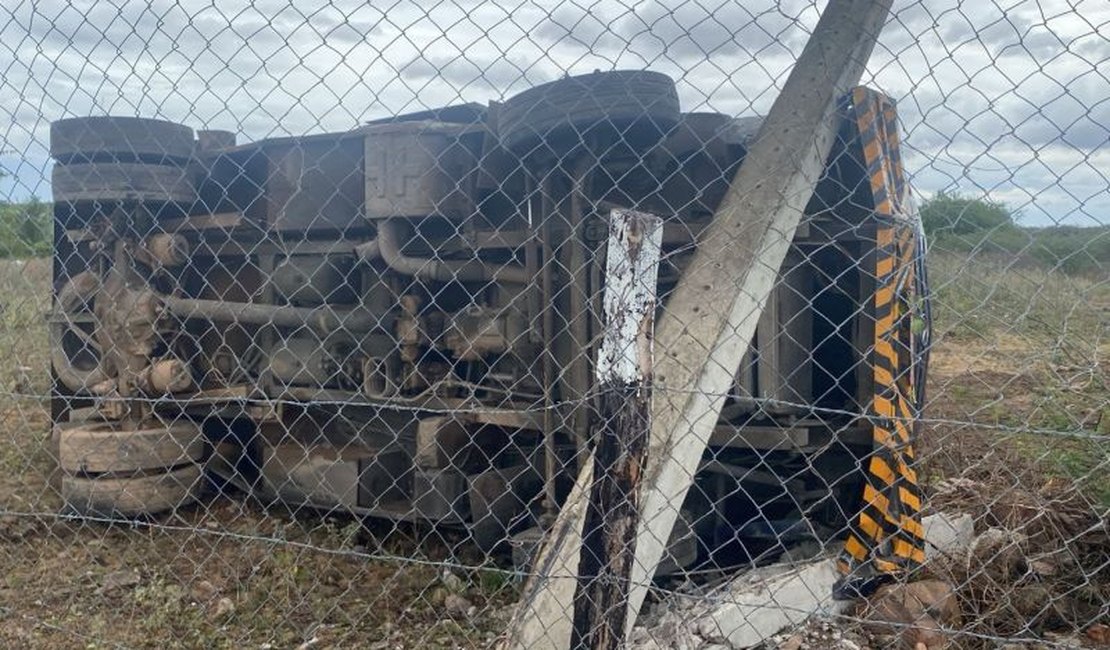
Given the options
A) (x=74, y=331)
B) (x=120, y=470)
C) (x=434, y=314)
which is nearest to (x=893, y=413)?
(x=434, y=314)

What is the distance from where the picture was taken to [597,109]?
363cm

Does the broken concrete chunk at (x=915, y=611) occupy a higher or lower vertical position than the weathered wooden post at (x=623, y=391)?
lower

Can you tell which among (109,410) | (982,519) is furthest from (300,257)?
(982,519)

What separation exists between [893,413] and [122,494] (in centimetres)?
368

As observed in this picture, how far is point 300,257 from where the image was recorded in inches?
209

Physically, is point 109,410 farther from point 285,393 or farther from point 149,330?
point 285,393

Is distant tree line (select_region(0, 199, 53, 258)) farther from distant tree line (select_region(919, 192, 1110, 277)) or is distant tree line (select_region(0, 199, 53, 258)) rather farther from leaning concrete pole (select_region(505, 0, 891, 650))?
distant tree line (select_region(919, 192, 1110, 277))

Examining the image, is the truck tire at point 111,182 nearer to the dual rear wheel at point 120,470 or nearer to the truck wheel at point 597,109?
the dual rear wheel at point 120,470

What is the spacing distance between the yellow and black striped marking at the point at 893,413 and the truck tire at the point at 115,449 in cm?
323

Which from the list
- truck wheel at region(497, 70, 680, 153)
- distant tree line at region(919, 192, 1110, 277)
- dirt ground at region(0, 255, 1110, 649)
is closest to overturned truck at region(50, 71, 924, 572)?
truck wheel at region(497, 70, 680, 153)

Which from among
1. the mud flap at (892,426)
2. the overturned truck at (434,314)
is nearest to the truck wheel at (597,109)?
the overturned truck at (434,314)

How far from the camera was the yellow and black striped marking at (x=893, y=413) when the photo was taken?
4098 mm

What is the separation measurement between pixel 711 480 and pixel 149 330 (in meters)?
3.04

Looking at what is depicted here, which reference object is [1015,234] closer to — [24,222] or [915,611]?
[915,611]
